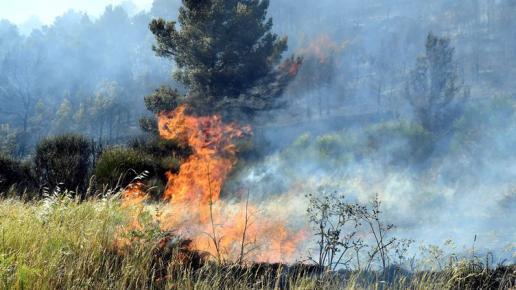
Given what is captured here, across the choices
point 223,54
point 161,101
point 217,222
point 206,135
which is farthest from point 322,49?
point 217,222

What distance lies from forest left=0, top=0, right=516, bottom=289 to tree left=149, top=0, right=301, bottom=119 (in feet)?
0.27

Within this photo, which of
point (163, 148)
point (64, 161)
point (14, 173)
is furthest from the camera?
point (163, 148)

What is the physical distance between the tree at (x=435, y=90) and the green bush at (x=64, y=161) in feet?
64.6

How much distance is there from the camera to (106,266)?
3.35m

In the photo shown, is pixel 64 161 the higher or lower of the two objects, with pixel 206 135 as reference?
lower

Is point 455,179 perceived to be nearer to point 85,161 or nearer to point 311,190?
point 311,190

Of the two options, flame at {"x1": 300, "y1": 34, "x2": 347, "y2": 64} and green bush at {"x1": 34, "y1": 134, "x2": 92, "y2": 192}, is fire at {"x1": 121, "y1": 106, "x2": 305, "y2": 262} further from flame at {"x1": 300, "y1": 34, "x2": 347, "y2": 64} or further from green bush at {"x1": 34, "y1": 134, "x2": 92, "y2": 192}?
flame at {"x1": 300, "y1": 34, "x2": 347, "y2": 64}

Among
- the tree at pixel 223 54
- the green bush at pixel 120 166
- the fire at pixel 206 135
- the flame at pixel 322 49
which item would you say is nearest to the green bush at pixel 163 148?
the fire at pixel 206 135

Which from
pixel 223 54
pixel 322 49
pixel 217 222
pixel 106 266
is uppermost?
pixel 322 49

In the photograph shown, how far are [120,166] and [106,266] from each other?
29.5 feet

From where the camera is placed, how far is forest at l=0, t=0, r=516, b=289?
4.00m

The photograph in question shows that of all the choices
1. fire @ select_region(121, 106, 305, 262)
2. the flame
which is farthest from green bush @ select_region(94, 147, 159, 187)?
the flame

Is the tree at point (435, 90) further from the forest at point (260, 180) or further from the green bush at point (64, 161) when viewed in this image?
the green bush at point (64, 161)

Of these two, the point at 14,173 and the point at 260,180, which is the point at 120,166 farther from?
the point at 260,180
